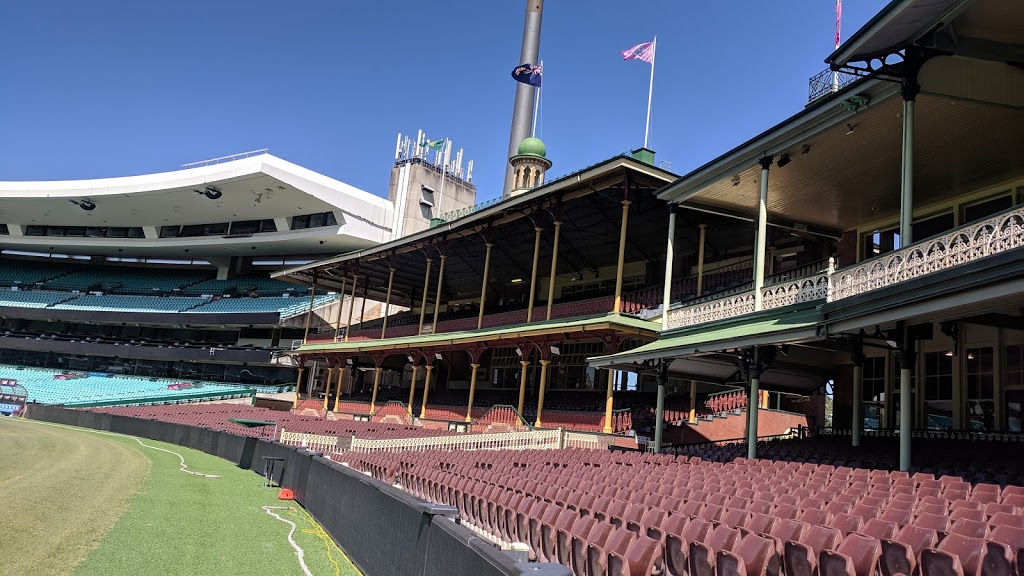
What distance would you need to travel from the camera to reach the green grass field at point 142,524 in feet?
28.2

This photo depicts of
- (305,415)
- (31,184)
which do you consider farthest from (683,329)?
(31,184)

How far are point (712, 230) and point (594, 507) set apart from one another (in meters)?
18.7

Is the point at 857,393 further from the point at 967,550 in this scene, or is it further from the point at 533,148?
the point at 533,148

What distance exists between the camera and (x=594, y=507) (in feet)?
27.4

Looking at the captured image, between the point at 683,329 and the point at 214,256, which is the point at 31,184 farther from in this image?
the point at 683,329

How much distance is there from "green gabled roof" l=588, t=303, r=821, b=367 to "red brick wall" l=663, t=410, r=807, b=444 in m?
3.33

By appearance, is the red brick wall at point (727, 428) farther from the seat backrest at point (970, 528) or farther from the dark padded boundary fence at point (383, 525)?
the seat backrest at point (970, 528)

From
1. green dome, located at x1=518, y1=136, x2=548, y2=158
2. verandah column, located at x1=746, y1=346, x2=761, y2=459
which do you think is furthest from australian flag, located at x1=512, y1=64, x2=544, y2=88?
verandah column, located at x1=746, y1=346, x2=761, y2=459

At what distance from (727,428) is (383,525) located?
15.3m

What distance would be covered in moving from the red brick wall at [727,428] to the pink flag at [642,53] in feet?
42.5

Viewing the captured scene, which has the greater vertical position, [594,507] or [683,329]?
[683,329]

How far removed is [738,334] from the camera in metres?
14.8

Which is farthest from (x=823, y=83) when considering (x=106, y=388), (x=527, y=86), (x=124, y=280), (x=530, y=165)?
(x=124, y=280)

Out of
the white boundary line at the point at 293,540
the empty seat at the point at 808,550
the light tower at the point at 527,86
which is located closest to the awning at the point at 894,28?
the empty seat at the point at 808,550
